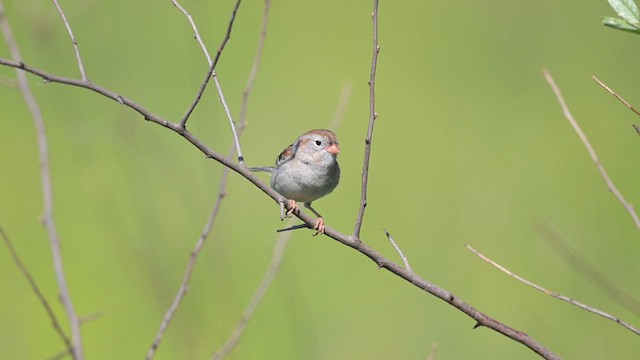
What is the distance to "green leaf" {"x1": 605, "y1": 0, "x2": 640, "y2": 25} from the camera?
114 cm

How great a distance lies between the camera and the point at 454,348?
3.48m

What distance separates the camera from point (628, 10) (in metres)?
1.14

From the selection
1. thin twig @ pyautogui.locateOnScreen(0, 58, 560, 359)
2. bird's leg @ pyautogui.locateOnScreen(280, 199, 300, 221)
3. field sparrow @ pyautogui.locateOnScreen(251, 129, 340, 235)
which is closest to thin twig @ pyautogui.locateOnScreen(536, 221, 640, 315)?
thin twig @ pyautogui.locateOnScreen(0, 58, 560, 359)

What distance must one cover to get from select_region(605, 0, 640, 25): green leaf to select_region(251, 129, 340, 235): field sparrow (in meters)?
1.35

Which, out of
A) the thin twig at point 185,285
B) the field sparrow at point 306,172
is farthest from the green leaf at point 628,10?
the field sparrow at point 306,172

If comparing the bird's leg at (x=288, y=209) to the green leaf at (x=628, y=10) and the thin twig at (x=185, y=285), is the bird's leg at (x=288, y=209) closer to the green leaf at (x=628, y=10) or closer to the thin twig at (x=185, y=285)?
the thin twig at (x=185, y=285)

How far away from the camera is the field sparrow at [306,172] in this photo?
2.46 meters

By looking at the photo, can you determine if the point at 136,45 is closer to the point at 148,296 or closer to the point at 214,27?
the point at 214,27

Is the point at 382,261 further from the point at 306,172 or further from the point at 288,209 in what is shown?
the point at 306,172

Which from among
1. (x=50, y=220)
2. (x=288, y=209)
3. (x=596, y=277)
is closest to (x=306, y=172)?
(x=288, y=209)

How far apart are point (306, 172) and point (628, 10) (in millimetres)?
1416

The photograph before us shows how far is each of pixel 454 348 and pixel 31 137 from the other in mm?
2973

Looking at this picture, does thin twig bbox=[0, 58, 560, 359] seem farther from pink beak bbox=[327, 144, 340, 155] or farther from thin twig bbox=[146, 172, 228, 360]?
pink beak bbox=[327, 144, 340, 155]

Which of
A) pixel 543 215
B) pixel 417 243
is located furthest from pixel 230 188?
pixel 543 215
